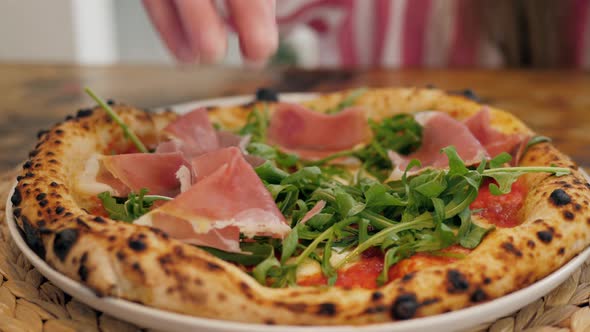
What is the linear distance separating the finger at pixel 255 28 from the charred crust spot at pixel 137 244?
2.14ft

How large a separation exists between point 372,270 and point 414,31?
3.11 meters

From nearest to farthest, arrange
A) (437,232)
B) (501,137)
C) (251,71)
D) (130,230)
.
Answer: (130,230) → (437,232) → (501,137) → (251,71)

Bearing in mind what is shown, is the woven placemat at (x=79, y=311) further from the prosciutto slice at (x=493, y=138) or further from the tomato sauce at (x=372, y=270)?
the prosciutto slice at (x=493, y=138)

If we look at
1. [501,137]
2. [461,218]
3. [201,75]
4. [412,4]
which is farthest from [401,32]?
[461,218]

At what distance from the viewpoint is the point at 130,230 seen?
54.6 inches

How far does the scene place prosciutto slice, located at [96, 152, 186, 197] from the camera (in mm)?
1722

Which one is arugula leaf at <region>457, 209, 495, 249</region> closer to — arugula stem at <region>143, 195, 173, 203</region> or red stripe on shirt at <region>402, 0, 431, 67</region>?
arugula stem at <region>143, 195, 173, 203</region>

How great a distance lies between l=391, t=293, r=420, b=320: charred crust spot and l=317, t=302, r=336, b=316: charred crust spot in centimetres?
10

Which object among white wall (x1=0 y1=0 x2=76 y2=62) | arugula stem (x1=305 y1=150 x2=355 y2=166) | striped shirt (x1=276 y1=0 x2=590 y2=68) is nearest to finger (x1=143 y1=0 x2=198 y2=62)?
arugula stem (x1=305 y1=150 x2=355 y2=166)

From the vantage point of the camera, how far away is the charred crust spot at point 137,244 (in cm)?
131

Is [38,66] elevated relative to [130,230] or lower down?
lower down

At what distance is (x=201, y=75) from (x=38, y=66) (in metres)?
1.02

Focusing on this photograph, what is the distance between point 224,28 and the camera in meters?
1.92

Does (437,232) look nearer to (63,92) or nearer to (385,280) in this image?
(385,280)
